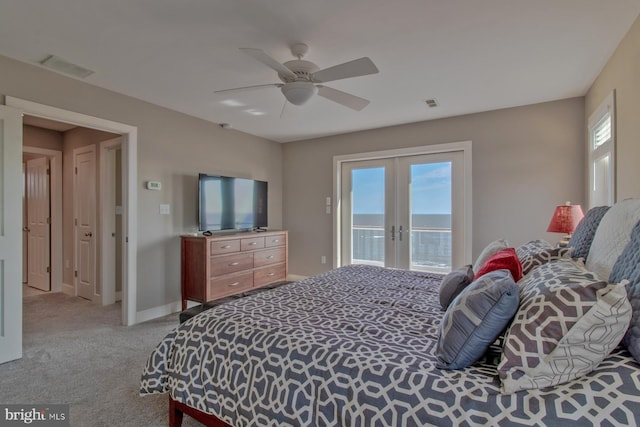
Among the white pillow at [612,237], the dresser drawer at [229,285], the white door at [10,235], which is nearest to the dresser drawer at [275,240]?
the dresser drawer at [229,285]

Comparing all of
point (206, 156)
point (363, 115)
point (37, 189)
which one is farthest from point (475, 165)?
point (37, 189)

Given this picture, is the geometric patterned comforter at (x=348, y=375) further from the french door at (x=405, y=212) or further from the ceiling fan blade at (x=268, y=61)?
the french door at (x=405, y=212)

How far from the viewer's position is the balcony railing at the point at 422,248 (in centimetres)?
427

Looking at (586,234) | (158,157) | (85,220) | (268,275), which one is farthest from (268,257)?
(586,234)

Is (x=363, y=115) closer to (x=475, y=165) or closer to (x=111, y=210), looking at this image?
(x=475, y=165)

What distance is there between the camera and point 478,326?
45.4 inches

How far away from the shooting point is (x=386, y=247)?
4.71m

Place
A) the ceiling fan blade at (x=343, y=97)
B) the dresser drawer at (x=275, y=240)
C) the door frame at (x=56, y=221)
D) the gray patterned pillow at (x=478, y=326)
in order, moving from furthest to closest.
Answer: the door frame at (x=56, y=221) → the dresser drawer at (x=275, y=240) → the ceiling fan blade at (x=343, y=97) → the gray patterned pillow at (x=478, y=326)

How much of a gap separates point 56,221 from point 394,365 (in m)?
5.52

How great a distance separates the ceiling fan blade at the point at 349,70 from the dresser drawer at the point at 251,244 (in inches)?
99.2

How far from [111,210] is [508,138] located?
5.15 metres

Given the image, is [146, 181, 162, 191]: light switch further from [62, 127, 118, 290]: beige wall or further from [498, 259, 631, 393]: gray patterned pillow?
[498, 259, 631, 393]: gray patterned pillow

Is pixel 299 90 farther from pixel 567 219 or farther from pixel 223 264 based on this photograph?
pixel 567 219

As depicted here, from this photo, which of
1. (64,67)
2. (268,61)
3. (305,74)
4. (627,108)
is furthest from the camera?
(64,67)
